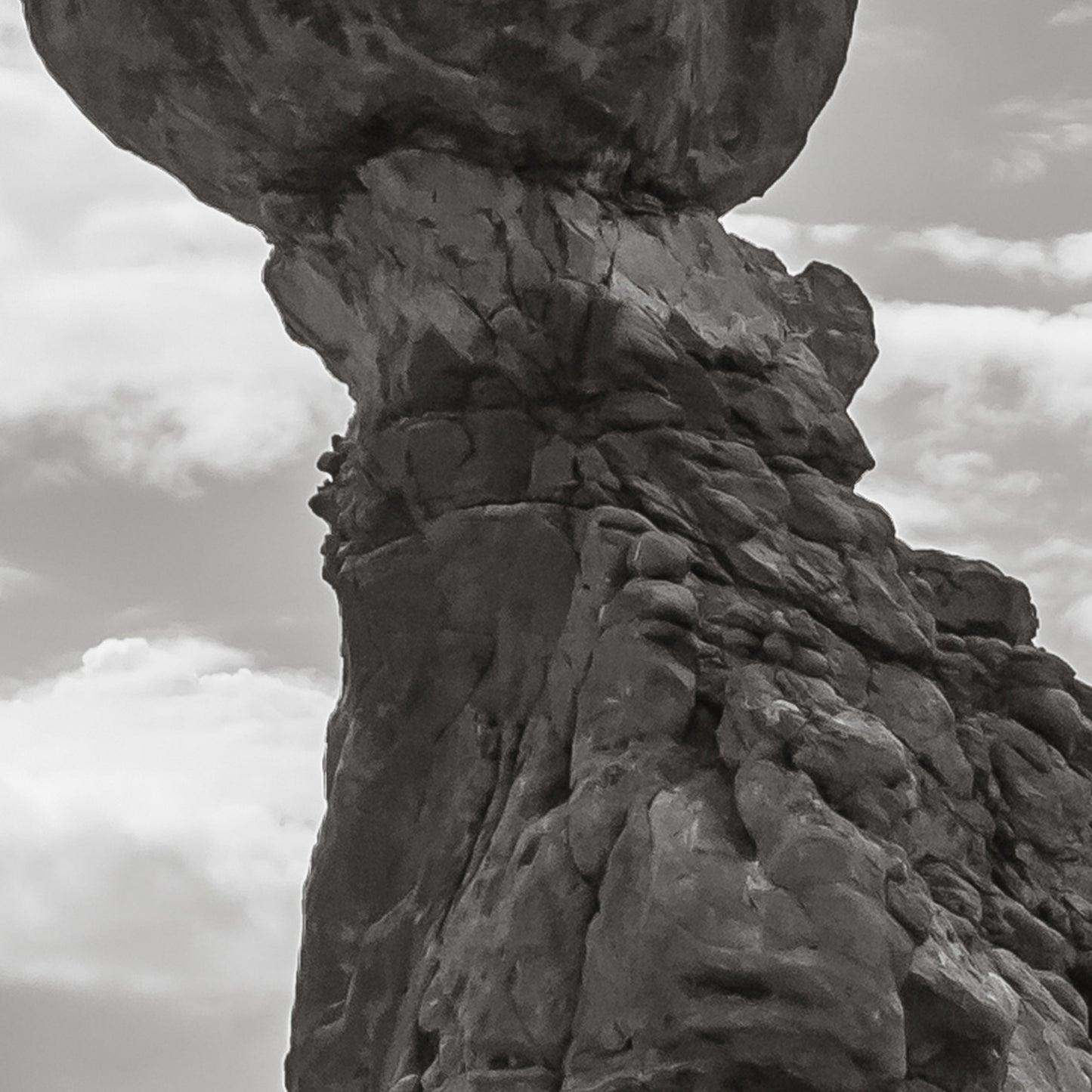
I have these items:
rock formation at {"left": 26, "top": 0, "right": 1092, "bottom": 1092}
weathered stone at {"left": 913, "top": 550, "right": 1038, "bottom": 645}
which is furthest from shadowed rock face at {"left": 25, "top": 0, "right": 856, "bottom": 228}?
weathered stone at {"left": 913, "top": 550, "right": 1038, "bottom": 645}

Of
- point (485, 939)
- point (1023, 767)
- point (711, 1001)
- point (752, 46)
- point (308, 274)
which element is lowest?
point (711, 1001)

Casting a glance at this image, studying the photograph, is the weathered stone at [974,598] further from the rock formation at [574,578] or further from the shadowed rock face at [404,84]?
the shadowed rock face at [404,84]

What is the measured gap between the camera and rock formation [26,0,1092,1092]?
40.8 feet

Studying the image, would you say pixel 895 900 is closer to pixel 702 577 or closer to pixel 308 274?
pixel 702 577

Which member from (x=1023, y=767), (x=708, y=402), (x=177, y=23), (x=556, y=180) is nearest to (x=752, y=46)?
(x=556, y=180)

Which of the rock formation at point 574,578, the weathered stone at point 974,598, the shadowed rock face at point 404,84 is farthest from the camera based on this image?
the weathered stone at point 974,598

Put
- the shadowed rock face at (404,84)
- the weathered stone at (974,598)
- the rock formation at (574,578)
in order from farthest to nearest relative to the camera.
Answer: the weathered stone at (974,598) < the shadowed rock face at (404,84) < the rock formation at (574,578)

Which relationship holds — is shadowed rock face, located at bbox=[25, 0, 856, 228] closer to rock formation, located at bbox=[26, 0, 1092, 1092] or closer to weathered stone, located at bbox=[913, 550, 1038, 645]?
rock formation, located at bbox=[26, 0, 1092, 1092]

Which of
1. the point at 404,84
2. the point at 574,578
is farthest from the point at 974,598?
the point at 404,84

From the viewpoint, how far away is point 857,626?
14.7 meters

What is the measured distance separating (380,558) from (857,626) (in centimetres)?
403

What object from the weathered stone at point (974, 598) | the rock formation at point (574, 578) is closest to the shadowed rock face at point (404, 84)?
the rock formation at point (574, 578)

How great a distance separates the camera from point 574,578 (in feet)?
47.3

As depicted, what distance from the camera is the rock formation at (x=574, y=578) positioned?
12430mm
